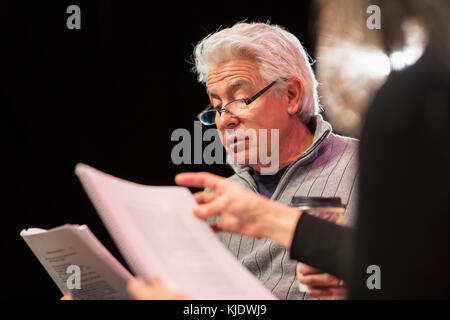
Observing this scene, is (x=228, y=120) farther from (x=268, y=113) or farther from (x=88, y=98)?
(x=88, y=98)

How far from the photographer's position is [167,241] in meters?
0.81

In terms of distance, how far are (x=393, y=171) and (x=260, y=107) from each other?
1330mm

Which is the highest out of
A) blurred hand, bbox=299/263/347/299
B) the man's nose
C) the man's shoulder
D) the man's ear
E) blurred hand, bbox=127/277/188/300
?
the man's ear

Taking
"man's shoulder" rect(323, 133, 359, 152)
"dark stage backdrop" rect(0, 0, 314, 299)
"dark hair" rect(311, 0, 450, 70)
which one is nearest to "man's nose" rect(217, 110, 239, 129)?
"man's shoulder" rect(323, 133, 359, 152)

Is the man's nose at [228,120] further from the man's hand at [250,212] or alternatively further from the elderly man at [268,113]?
the man's hand at [250,212]

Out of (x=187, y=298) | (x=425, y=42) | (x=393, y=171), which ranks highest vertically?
(x=425, y=42)

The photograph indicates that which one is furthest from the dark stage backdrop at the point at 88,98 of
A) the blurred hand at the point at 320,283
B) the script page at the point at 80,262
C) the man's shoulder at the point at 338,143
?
the blurred hand at the point at 320,283

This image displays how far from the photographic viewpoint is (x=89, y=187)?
793mm

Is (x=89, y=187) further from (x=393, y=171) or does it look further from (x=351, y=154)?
(x=351, y=154)

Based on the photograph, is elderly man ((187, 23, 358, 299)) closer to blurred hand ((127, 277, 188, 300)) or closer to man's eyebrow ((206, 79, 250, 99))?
man's eyebrow ((206, 79, 250, 99))

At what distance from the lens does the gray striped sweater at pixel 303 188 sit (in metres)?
1.52

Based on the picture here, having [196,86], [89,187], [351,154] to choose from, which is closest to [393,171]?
[89,187]

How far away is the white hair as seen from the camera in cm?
186

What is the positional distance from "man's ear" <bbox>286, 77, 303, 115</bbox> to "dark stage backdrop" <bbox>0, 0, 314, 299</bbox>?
0.38 meters
